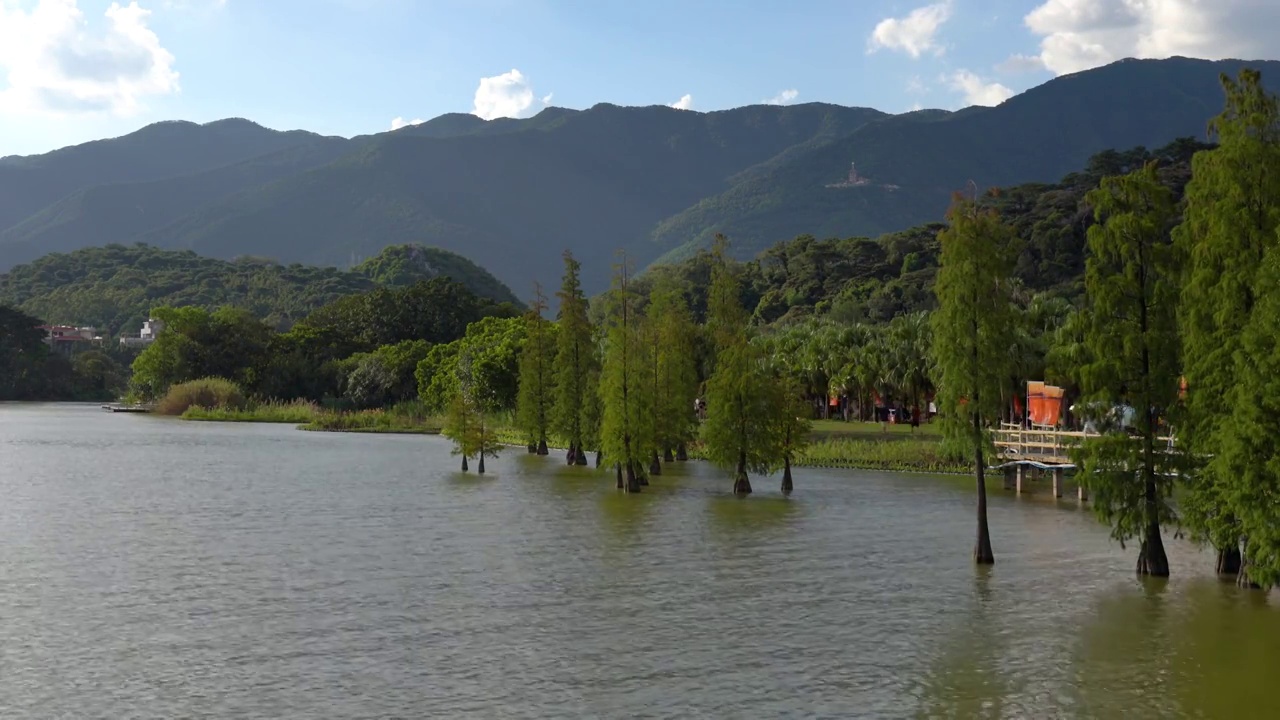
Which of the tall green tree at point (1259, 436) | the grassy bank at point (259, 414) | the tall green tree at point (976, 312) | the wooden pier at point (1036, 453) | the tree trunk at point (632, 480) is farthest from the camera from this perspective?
the grassy bank at point (259, 414)

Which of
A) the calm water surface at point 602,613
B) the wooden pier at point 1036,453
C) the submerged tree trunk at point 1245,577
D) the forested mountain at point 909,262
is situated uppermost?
the forested mountain at point 909,262

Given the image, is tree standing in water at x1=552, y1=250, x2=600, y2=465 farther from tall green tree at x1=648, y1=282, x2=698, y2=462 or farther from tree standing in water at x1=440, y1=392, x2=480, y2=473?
tree standing in water at x1=440, y1=392, x2=480, y2=473

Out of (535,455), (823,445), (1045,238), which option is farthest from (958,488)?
(1045,238)

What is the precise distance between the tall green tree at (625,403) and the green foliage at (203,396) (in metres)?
91.6

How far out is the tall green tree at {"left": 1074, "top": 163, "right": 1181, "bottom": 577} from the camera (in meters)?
34.5

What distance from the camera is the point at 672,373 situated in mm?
69438

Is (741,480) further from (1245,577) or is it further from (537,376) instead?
(1245,577)

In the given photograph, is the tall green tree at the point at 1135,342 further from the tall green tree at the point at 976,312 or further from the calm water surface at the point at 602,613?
the calm water surface at the point at 602,613

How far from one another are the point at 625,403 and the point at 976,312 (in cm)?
2709

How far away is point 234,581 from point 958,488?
129 feet

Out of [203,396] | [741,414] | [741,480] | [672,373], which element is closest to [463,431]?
[672,373]

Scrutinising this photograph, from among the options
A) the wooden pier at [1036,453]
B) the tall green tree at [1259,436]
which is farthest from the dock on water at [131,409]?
the tall green tree at [1259,436]

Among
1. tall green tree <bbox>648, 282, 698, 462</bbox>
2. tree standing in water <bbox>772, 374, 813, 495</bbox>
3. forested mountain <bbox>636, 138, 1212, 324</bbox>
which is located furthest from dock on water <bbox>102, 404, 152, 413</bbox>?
tree standing in water <bbox>772, 374, 813, 495</bbox>

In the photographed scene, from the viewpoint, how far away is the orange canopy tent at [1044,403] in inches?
2719
